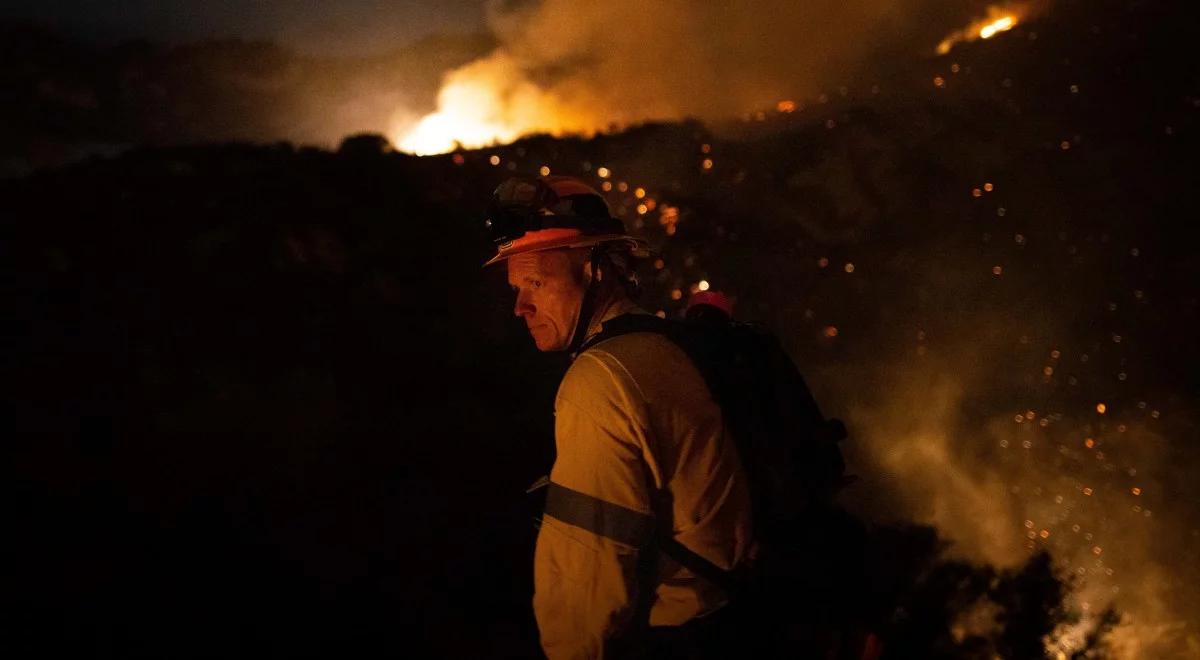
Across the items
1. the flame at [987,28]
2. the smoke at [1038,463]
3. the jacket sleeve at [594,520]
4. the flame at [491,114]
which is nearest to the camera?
the jacket sleeve at [594,520]

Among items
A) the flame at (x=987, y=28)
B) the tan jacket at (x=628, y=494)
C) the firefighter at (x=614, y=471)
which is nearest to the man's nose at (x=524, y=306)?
the firefighter at (x=614, y=471)

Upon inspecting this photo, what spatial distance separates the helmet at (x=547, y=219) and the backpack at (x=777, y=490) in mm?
292

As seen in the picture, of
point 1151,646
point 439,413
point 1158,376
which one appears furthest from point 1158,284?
point 439,413

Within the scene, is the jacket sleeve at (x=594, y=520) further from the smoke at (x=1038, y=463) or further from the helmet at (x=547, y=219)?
the smoke at (x=1038, y=463)

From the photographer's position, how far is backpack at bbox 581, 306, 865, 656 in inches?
77.4

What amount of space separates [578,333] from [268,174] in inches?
342

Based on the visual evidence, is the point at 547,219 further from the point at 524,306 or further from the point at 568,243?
the point at 524,306

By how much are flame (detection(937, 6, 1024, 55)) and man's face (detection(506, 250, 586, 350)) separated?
12.7 m

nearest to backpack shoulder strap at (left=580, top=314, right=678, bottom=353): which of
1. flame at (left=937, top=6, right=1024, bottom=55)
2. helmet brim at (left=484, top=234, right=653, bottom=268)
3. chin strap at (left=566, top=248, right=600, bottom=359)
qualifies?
chin strap at (left=566, top=248, right=600, bottom=359)

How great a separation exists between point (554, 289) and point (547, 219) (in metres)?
0.20

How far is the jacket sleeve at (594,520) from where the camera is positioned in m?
1.70

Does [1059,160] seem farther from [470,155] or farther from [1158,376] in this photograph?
[470,155]

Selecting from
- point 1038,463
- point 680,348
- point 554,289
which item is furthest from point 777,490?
point 1038,463

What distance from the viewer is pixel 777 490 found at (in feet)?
6.48
